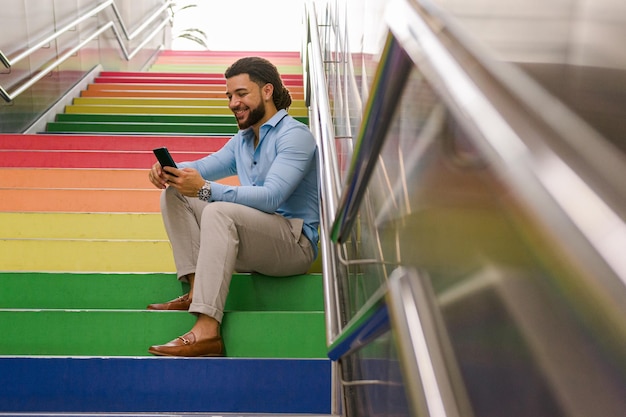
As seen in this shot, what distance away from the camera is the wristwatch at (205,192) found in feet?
9.03

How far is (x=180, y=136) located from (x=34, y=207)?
1194 mm

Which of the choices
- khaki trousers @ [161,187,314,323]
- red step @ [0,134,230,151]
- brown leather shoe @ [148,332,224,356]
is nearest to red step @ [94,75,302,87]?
red step @ [0,134,230,151]

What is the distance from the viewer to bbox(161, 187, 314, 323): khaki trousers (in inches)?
100

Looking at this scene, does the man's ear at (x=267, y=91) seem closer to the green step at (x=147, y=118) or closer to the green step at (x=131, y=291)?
the green step at (x=131, y=291)

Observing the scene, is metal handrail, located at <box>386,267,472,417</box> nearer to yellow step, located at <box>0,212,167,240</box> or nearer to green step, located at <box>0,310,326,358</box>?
green step, located at <box>0,310,326,358</box>

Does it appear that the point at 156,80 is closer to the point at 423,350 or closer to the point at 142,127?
the point at 142,127

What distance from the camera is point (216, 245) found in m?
2.60

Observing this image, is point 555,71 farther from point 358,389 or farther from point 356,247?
point 356,247

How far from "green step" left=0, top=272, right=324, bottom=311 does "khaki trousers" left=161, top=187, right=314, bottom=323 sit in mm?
50

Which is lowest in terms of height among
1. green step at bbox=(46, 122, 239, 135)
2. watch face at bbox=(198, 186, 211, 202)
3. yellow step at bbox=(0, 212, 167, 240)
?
watch face at bbox=(198, 186, 211, 202)

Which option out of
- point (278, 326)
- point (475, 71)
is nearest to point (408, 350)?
point (475, 71)

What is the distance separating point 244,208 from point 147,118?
3.40m

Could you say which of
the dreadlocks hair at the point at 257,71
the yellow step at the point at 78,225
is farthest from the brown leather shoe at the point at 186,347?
the yellow step at the point at 78,225

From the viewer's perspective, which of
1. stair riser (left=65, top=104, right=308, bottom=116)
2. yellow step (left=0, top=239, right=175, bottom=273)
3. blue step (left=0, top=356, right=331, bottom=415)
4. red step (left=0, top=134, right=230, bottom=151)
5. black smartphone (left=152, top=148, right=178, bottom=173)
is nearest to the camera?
blue step (left=0, top=356, right=331, bottom=415)
